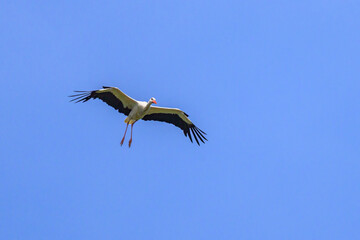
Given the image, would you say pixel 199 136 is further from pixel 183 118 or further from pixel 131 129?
pixel 131 129

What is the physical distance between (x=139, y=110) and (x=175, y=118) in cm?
178

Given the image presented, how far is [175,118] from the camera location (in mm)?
26672

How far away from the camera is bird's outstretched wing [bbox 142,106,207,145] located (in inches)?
1038

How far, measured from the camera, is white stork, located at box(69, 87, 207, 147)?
2509 cm

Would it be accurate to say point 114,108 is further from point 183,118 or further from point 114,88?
point 183,118

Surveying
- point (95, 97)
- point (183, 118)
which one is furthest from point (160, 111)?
point (95, 97)

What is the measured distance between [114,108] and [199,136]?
3352 mm

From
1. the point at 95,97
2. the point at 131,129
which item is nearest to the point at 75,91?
the point at 95,97

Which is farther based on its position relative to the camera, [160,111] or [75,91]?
[160,111]

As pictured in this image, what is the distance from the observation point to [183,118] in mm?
26547

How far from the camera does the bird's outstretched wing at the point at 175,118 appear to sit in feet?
86.5

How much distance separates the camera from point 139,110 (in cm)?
2548

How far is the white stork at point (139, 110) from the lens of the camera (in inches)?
988

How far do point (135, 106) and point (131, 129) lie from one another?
162 cm
